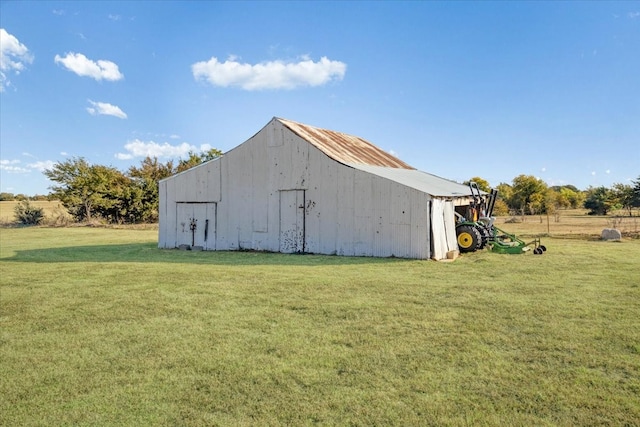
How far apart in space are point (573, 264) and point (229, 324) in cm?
929

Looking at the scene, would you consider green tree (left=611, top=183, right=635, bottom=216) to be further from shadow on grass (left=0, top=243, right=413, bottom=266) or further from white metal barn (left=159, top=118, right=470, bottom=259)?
shadow on grass (left=0, top=243, right=413, bottom=266)

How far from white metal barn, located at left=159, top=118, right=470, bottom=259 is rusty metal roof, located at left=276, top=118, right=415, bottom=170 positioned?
96mm

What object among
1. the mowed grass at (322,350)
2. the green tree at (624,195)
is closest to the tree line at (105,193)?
the mowed grass at (322,350)

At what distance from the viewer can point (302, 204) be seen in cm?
1577

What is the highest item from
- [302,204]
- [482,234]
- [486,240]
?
[302,204]

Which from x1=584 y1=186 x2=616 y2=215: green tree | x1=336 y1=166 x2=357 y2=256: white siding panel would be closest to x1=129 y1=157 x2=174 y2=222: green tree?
x1=336 y1=166 x2=357 y2=256: white siding panel

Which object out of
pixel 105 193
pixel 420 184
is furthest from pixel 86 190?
pixel 420 184

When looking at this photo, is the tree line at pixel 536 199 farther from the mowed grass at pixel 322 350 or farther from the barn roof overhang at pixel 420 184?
the mowed grass at pixel 322 350

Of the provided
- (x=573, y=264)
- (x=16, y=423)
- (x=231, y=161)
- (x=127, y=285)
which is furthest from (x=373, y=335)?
(x=231, y=161)

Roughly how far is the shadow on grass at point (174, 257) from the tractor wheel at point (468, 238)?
9.52ft

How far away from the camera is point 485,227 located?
15820 millimetres

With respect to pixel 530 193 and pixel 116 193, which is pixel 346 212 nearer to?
pixel 116 193

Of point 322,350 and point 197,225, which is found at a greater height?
point 197,225

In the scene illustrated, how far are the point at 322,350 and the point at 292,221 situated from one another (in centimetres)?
1098
